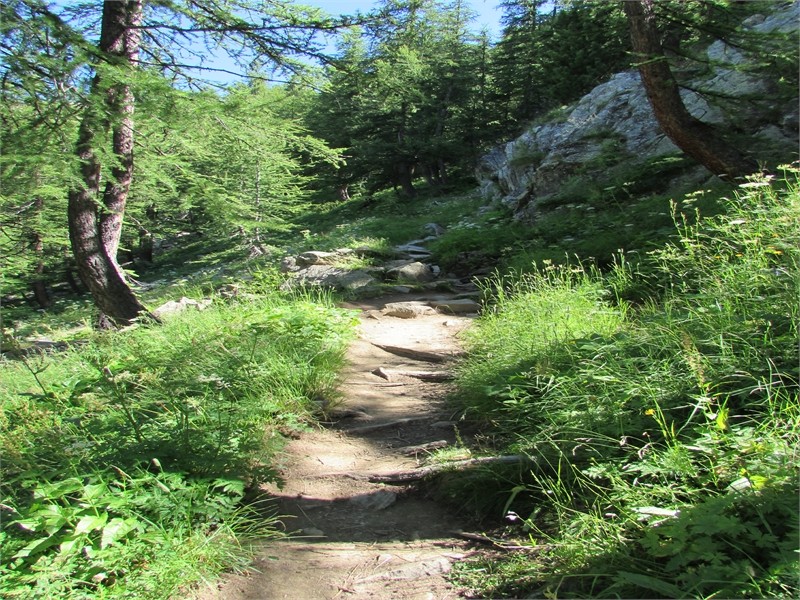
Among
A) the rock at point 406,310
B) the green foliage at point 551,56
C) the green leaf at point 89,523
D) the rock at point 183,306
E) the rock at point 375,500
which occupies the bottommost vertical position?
the rock at point 375,500

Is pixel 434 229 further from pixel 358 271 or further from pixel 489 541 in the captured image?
pixel 489 541

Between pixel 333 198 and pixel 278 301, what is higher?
pixel 333 198

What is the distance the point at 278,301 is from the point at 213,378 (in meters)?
2.87

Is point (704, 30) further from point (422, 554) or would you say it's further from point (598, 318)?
point (422, 554)

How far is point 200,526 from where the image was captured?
8.50 feet

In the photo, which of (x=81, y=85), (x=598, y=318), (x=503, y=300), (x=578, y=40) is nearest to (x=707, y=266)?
(x=598, y=318)

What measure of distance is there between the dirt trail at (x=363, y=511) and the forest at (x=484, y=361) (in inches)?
6.4

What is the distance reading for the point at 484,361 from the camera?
14.8 feet

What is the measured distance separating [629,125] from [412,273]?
573cm

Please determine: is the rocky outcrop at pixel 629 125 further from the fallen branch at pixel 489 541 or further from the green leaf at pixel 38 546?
the green leaf at pixel 38 546

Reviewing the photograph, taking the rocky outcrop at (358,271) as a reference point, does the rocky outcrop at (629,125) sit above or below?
above

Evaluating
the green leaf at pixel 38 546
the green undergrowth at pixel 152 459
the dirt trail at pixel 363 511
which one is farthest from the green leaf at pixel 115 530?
the dirt trail at pixel 363 511

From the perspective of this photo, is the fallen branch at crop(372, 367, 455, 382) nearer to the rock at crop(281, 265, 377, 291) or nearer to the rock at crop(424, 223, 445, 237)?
the rock at crop(281, 265, 377, 291)

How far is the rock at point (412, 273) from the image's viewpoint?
1016 centimetres
